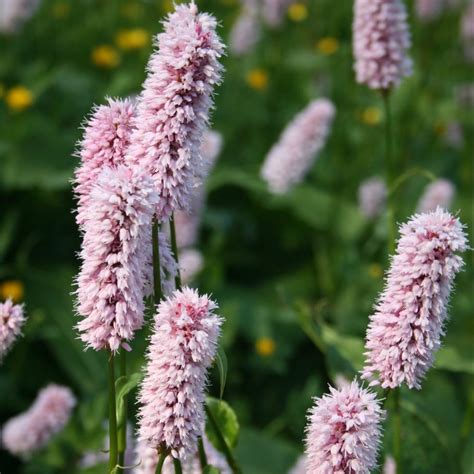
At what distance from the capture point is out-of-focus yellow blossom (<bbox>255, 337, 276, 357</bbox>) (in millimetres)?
4527

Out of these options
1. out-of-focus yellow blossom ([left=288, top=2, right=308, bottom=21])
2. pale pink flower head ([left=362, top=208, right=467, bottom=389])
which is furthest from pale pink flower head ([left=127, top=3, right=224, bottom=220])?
out-of-focus yellow blossom ([left=288, top=2, right=308, bottom=21])

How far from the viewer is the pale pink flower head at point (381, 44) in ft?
10.4

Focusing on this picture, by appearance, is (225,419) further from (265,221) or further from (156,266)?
(265,221)

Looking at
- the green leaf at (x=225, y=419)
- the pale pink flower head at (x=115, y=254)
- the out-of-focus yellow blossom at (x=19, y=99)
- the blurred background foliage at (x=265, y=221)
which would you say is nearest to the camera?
the pale pink flower head at (x=115, y=254)

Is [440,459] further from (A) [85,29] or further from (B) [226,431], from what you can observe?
(A) [85,29]

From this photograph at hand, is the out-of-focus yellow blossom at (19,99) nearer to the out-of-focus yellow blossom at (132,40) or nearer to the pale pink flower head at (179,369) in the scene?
the out-of-focus yellow blossom at (132,40)

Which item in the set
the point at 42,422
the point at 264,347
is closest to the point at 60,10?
the point at 264,347

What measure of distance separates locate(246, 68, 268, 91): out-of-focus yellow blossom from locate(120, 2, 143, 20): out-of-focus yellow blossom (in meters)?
1.54

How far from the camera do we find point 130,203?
1.69 metres

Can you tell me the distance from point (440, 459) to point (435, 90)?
3744 mm

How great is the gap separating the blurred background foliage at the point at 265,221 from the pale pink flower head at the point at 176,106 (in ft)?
3.98

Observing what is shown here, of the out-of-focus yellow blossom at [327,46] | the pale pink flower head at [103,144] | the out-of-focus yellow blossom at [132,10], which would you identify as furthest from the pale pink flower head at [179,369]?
the out-of-focus yellow blossom at [132,10]

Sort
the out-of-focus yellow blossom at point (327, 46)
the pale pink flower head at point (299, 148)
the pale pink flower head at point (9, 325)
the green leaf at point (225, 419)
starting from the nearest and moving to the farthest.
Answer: the pale pink flower head at point (9, 325) < the green leaf at point (225, 419) < the pale pink flower head at point (299, 148) < the out-of-focus yellow blossom at point (327, 46)

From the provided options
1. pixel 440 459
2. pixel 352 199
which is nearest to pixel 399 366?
pixel 440 459
